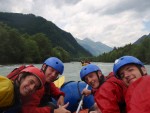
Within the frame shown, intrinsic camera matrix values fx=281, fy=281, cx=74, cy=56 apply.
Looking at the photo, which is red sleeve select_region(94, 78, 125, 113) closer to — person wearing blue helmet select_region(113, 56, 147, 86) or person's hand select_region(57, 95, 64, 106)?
person wearing blue helmet select_region(113, 56, 147, 86)

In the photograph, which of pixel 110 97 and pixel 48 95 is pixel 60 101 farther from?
pixel 110 97

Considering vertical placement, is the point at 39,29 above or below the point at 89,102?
above

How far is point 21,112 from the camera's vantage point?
425 cm

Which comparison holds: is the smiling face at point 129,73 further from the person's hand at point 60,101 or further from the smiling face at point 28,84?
the person's hand at point 60,101

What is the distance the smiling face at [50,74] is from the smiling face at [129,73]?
194 centimetres

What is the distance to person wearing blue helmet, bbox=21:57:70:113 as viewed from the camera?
4.44 metres

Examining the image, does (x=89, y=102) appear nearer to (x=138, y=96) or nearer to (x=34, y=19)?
(x=138, y=96)

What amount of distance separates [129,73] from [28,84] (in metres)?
1.32

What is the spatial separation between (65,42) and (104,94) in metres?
153

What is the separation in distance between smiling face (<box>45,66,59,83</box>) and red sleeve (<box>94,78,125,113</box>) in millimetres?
1874

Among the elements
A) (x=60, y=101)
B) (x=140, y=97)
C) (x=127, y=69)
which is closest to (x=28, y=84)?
(x=127, y=69)

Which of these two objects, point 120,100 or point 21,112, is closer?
point 120,100

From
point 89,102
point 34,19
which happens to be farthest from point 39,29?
point 89,102

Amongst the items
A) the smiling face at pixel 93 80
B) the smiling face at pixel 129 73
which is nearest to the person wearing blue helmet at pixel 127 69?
the smiling face at pixel 129 73
